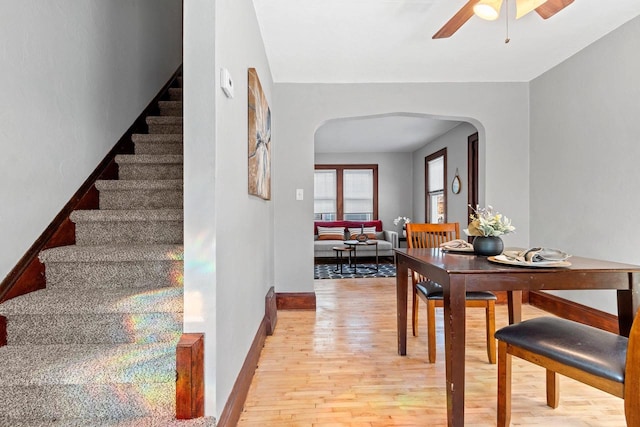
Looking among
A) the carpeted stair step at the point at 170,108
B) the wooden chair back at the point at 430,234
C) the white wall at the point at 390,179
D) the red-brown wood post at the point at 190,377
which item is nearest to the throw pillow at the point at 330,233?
the white wall at the point at 390,179

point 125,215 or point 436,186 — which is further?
point 436,186

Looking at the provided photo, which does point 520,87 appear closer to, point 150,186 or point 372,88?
point 372,88

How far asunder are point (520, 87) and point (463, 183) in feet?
6.74

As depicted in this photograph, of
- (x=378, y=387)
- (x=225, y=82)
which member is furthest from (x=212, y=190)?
(x=378, y=387)

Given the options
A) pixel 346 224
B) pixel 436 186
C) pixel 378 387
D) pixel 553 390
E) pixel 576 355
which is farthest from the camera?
pixel 346 224

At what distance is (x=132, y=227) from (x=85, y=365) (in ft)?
2.99

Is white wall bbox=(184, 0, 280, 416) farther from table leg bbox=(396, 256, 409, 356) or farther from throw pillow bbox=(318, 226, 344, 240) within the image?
throw pillow bbox=(318, 226, 344, 240)

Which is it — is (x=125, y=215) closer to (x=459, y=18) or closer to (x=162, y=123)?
(x=162, y=123)

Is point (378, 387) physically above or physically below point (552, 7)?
below

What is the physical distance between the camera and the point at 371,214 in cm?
793

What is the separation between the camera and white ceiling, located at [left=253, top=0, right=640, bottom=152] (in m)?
2.29

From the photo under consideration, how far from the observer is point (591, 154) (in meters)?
2.81

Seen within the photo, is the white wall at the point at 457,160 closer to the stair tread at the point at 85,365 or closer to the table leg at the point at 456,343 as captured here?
the table leg at the point at 456,343

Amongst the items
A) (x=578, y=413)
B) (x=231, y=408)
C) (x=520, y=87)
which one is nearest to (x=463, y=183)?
(x=520, y=87)
